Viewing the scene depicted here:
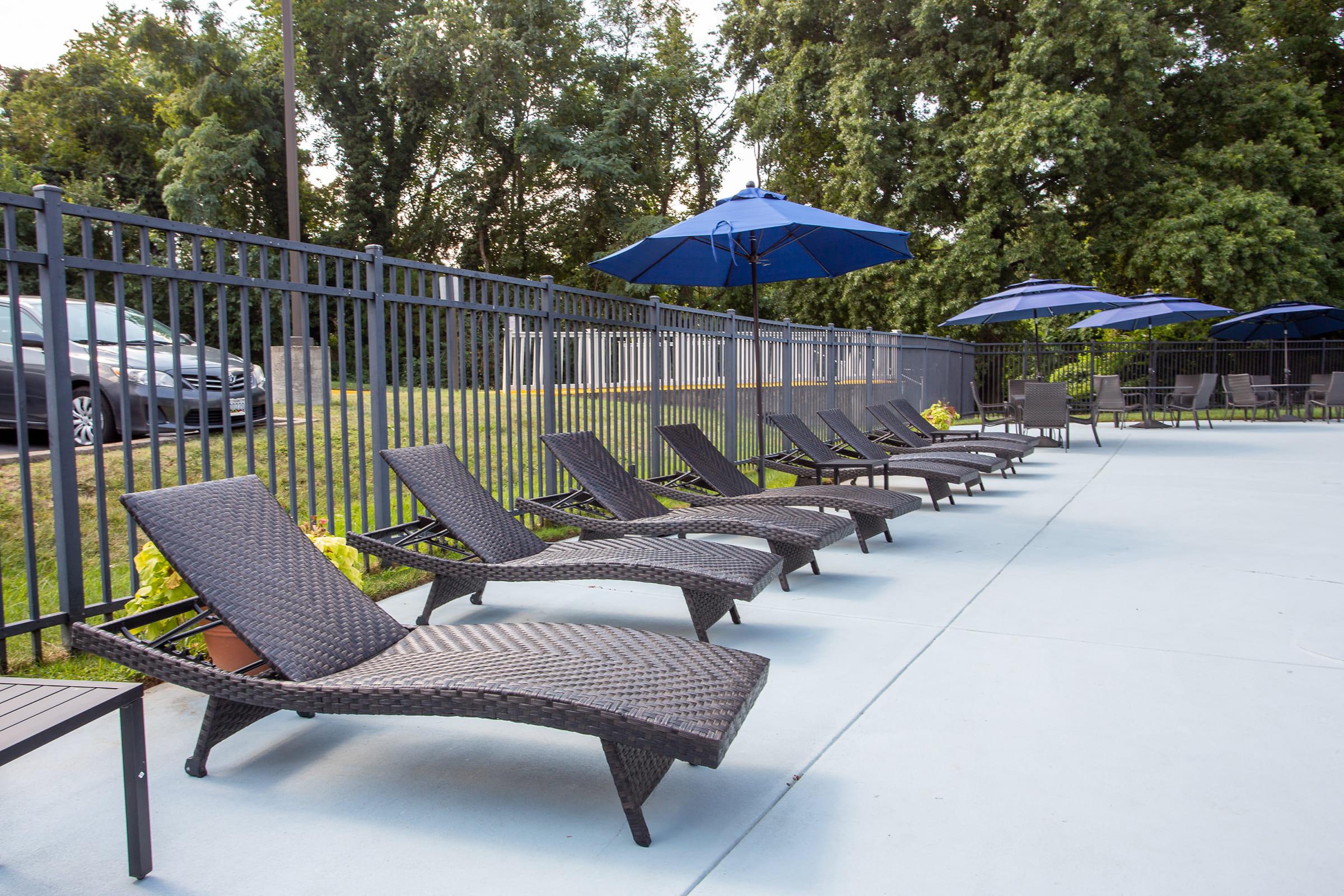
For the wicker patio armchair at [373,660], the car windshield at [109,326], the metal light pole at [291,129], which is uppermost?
the metal light pole at [291,129]

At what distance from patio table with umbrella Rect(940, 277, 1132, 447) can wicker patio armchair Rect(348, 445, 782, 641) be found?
432 inches

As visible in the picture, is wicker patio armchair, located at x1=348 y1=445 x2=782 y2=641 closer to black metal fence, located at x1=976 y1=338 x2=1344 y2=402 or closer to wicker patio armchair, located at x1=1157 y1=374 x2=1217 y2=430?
wicker patio armchair, located at x1=1157 y1=374 x2=1217 y2=430

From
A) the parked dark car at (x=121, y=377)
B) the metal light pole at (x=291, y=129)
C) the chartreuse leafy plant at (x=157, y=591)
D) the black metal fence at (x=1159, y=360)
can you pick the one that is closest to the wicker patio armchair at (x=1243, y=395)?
the black metal fence at (x=1159, y=360)

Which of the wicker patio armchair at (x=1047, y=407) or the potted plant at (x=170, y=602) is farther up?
the wicker patio armchair at (x=1047, y=407)

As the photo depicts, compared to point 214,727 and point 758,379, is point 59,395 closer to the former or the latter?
point 214,727

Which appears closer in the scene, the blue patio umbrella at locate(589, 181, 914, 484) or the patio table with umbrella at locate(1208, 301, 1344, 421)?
the blue patio umbrella at locate(589, 181, 914, 484)

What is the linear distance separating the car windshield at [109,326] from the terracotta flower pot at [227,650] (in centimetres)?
137

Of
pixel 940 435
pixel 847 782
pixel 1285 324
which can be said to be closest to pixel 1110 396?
pixel 1285 324

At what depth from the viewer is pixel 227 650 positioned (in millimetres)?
3166

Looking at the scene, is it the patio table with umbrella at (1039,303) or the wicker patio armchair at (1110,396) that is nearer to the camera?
the patio table with umbrella at (1039,303)

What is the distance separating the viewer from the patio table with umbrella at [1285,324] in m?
18.1

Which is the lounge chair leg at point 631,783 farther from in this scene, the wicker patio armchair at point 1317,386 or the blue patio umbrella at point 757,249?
the wicker patio armchair at point 1317,386

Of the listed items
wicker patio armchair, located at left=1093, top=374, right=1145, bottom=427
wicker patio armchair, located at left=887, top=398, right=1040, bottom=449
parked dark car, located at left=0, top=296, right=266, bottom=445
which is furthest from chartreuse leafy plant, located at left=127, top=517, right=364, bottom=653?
wicker patio armchair, located at left=1093, top=374, right=1145, bottom=427

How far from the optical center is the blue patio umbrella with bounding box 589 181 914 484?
6.29 meters
